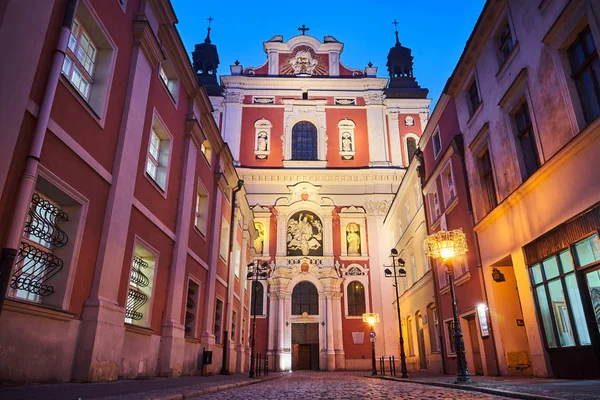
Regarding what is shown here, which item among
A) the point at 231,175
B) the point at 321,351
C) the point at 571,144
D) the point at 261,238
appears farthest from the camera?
the point at 261,238

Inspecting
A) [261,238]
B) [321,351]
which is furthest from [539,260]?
[261,238]

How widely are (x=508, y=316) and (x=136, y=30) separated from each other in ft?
41.1

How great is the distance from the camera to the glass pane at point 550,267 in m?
9.83

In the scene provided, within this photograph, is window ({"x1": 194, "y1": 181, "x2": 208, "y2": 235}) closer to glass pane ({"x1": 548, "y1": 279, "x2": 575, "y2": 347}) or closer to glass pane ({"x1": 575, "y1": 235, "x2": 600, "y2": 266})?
glass pane ({"x1": 548, "y1": 279, "x2": 575, "y2": 347})

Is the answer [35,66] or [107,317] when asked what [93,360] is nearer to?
[107,317]

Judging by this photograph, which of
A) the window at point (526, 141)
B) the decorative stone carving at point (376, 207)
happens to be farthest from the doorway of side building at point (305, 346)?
the window at point (526, 141)

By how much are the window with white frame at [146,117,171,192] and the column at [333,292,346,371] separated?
21.6 metres

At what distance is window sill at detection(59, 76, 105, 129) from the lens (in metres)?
7.30

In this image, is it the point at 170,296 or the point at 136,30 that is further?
the point at 170,296

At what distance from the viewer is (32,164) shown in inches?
245

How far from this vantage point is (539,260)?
10.5 metres

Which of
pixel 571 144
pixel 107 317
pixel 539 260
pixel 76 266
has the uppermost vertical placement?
pixel 571 144

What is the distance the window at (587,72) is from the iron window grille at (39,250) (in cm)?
1008

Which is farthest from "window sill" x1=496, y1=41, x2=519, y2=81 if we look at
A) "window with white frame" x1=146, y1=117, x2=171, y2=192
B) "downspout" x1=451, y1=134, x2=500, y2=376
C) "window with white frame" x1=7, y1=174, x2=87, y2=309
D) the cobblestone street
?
"window with white frame" x1=7, y1=174, x2=87, y2=309
